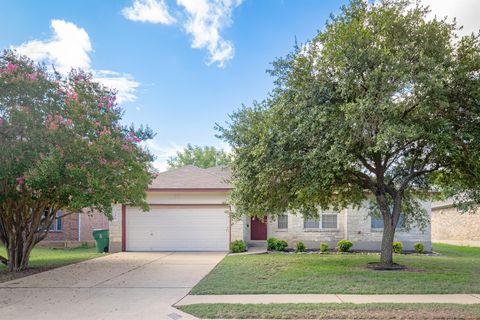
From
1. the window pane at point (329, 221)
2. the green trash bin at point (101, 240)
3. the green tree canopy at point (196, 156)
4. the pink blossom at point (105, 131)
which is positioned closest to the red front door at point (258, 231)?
the window pane at point (329, 221)

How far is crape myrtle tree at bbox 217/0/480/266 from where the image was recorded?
33.1 feet

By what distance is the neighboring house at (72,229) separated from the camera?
23.2m

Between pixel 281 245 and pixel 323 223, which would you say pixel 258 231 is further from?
pixel 323 223

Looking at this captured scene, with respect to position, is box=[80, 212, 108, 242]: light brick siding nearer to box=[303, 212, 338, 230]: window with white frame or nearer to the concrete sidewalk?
box=[303, 212, 338, 230]: window with white frame

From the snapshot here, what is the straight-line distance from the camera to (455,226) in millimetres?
27094

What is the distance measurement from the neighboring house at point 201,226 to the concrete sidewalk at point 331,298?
33.3 ft

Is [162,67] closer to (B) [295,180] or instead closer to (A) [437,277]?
(B) [295,180]

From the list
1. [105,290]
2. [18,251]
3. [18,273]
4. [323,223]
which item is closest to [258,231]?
[323,223]

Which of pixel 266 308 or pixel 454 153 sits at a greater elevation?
pixel 454 153

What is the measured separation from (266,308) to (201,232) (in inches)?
463

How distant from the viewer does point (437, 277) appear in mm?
10586

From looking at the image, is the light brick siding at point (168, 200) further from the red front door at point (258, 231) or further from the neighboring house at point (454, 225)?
the neighboring house at point (454, 225)

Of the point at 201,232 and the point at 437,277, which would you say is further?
the point at 201,232

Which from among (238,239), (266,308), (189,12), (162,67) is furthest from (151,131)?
(266,308)
